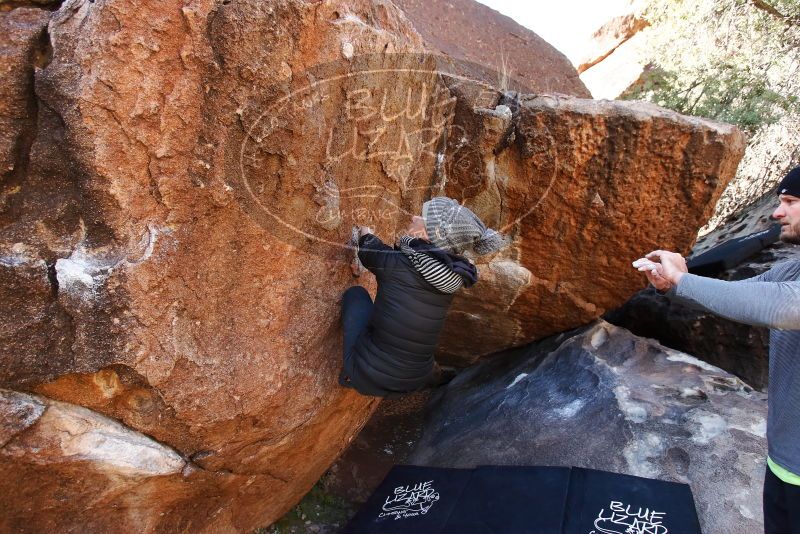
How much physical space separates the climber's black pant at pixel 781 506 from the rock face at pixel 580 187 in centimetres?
180

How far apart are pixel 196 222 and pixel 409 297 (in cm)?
88

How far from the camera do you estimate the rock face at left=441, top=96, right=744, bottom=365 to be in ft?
10.3

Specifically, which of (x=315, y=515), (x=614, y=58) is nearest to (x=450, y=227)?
(x=315, y=515)

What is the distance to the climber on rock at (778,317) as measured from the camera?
5.18 feet

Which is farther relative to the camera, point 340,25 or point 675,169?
point 675,169

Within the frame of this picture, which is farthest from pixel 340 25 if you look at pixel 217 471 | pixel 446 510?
pixel 446 510

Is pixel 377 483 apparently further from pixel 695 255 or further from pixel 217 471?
pixel 695 255

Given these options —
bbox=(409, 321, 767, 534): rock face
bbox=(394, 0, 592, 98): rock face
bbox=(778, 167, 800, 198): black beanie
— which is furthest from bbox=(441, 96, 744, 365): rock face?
bbox=(778, 167, 800, 198): black beanie

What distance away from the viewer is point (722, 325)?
12.8ft

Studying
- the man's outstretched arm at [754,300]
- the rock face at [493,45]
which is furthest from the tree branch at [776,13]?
the man's outstretched arm at [754,300]

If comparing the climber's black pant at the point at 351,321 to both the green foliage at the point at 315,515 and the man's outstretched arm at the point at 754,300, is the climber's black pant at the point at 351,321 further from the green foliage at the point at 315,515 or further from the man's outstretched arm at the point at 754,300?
the man's outstretched arm at the point at 754,300

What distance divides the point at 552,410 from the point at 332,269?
1.58 metres

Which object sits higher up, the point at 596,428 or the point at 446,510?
the point at 596,428

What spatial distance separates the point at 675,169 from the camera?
10.6 ft
